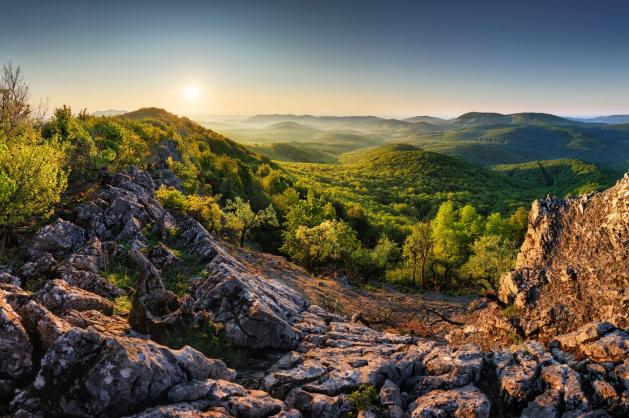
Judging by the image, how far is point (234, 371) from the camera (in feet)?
64.8

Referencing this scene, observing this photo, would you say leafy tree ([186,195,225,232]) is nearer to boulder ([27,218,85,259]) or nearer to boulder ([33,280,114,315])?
boulder ([27,218,85,259])

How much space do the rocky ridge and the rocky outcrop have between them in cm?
58

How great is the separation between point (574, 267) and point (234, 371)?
1024 inches

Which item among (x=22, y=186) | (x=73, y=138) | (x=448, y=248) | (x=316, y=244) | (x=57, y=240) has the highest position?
(x=73, y=138)

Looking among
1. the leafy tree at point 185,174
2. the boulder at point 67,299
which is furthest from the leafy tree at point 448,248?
the boulder at point 67,299

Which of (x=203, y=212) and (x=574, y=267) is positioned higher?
(x=203, y=212)

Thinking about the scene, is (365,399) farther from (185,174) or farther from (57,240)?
(185,174)

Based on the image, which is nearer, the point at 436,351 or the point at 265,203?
the point at 436,351

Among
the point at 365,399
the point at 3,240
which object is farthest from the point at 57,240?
the point at 365,399

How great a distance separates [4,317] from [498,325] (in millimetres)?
31152

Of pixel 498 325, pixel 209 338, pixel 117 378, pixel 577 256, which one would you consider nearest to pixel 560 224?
pixel 577 256

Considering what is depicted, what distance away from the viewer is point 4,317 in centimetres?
1630

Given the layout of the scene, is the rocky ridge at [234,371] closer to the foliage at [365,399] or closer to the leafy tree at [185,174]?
the foliage at [365,399]

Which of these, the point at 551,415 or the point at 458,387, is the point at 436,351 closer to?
the point at 458,387
